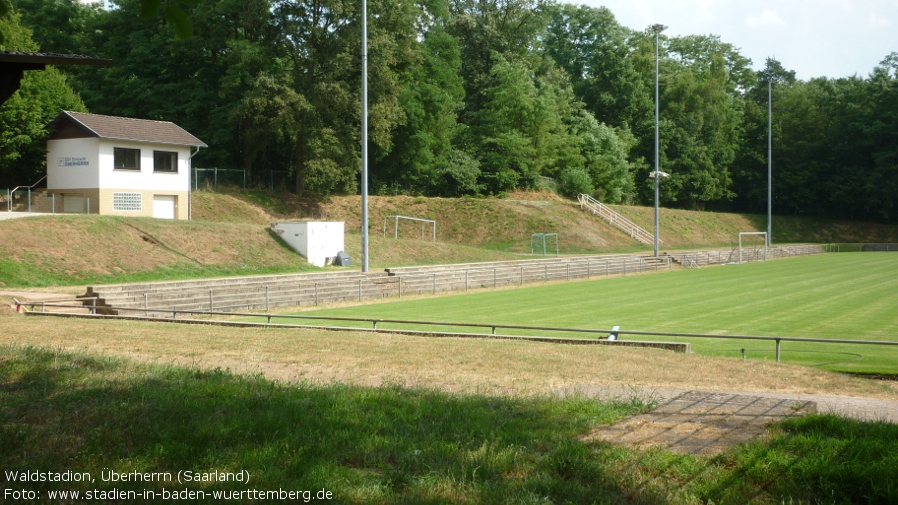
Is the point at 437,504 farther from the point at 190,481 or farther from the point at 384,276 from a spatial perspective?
the point at 384,276

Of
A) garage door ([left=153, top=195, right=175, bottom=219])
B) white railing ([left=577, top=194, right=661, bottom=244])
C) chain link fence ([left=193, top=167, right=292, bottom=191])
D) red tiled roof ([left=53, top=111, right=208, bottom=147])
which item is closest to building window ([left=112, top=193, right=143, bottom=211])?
garage door ([left=153, top=195, right=175, bottom=219])

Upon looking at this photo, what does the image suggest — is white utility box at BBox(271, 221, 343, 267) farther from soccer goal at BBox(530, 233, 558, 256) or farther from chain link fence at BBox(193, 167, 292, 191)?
soccer goal at BBox(530, 233, 558, 256)

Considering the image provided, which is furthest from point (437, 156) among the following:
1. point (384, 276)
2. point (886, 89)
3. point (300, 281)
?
point (886, 89)

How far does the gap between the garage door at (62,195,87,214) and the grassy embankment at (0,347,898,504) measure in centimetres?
3691

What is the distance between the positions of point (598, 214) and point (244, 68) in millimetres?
30579

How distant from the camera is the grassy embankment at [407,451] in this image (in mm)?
5285

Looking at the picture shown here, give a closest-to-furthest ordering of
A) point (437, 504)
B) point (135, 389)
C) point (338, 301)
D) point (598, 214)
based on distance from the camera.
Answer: point (437, 504) < point (135, 389) < point (338, 301) < point (598, 214)

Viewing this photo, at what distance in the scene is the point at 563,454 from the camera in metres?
6.03

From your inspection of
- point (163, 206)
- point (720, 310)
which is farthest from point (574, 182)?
point (720, 310)

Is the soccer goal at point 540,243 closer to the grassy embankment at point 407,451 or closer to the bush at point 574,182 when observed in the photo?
the bush at point 574,182

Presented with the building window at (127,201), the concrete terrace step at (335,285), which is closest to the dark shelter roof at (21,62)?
the concrete terrace step at (335,285)

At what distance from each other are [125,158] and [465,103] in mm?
39610

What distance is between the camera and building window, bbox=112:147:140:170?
42.6 meters

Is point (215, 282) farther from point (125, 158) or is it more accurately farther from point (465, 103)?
point (465, 103)
